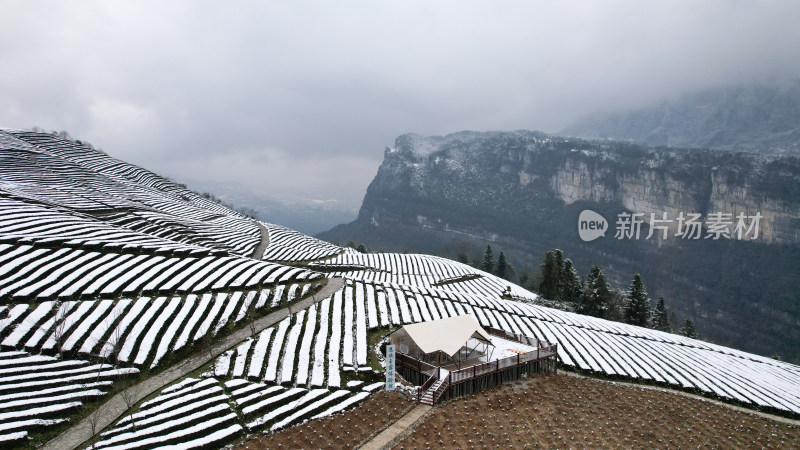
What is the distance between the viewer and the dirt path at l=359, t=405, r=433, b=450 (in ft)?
63.1

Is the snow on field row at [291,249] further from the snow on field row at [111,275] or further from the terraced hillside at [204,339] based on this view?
Result: the snow on field row at [111,275]

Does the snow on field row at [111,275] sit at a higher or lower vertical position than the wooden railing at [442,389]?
higher

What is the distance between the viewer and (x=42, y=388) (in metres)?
22.6

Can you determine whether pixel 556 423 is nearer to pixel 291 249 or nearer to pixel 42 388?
pixel 42 388

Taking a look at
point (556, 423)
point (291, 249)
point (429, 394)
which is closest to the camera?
point (556, 423)

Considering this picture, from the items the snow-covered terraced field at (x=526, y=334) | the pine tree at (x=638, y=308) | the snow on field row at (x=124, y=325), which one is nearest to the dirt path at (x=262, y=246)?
the snow-covered terraced field at (x=526, y=334)

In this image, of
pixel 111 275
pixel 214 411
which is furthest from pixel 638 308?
pixel 111 275

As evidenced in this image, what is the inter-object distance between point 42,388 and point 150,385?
5.15 metres

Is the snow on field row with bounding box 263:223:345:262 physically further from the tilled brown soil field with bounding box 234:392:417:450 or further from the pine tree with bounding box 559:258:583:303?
the tilled brown soil field with bounding box 234:392:417:450

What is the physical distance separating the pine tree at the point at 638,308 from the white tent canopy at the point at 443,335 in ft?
190

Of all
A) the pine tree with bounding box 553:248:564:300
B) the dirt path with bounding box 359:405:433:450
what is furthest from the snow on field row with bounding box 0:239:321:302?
the pine tree with bounding box 553:248:564:300

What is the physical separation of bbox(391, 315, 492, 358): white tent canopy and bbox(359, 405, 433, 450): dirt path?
418 cm

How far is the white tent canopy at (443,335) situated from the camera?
86.5 feet

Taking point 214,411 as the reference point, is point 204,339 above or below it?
above
